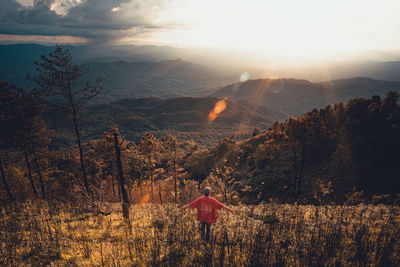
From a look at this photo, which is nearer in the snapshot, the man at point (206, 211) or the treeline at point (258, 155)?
the man at point (206, 211)

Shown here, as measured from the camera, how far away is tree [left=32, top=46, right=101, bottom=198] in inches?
616

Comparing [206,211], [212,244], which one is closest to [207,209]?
[206,211]

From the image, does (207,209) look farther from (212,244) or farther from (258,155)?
(258,155)

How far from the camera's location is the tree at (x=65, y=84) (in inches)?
616

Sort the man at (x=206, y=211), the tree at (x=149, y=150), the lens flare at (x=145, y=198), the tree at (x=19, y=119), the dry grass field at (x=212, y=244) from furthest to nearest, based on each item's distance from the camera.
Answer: the lens flare at (x=145, y=198) → the tree at (x=149, y=150) → the tree at (x=19, y=119) → the man at (x=206, y=211) → the dry grass field at (x=212, y=244)

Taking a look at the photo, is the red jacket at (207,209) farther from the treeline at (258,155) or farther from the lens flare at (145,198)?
the lens flare at (145,198)

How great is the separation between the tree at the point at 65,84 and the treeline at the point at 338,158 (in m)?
14.7

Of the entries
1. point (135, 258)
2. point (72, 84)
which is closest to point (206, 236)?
point (135, 258)

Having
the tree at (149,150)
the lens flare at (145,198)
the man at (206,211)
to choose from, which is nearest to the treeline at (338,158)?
the man at (206,211)

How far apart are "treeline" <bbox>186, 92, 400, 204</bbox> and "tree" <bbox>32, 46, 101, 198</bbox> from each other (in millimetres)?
14660

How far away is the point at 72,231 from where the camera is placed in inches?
332

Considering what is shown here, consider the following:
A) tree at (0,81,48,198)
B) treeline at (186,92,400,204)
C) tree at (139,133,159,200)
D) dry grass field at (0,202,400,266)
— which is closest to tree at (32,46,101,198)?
tree at (0,81,48,198)

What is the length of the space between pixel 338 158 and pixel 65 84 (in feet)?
99.0

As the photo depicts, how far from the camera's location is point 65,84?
16.7m
